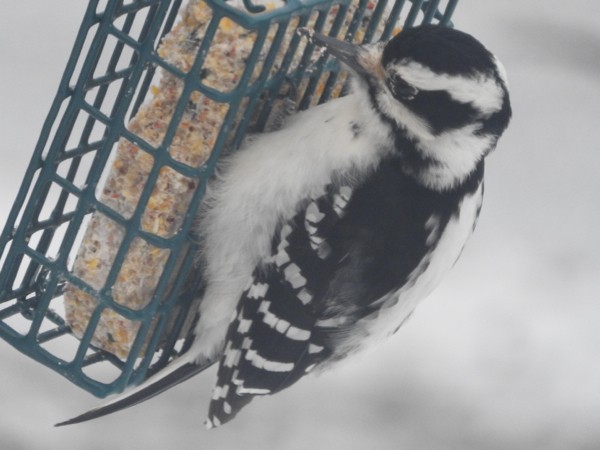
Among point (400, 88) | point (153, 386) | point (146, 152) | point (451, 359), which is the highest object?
point (400, 88)

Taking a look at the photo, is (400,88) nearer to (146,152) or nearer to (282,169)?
(282,169)

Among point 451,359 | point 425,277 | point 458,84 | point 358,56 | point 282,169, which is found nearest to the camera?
point 458,84

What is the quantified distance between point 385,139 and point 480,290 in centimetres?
215

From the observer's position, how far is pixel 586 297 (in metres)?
4.67

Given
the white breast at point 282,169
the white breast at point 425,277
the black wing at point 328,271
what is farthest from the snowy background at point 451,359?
the white breast at point 282,169

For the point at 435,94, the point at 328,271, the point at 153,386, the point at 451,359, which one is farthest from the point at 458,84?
the point at 451,359

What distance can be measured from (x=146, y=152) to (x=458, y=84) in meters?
0.67

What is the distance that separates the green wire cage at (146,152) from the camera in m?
2.49

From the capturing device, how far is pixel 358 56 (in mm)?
2535

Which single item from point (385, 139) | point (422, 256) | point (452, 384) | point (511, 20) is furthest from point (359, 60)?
point (511, 20)

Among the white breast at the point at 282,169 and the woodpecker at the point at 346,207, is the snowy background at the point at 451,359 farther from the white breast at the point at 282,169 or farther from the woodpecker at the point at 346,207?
the white breast at the point at 282,169

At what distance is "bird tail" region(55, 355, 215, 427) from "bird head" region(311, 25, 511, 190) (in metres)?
0.73

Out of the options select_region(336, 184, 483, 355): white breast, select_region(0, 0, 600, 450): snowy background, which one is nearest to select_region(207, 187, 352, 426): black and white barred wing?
select_region(336, 184, 483, 355): white breast

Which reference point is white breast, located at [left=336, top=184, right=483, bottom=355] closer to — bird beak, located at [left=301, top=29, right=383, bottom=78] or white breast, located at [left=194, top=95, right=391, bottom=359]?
white breast, located at [left=194, top=95, right=391, bottom=359]
